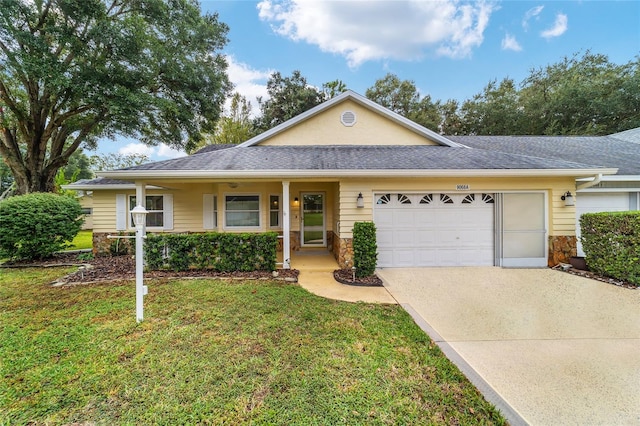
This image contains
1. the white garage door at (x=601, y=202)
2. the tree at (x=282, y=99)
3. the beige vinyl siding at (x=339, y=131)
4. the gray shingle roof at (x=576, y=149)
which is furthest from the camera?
the tree at (x=282, y=99)

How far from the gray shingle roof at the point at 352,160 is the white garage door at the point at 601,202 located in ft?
3.31

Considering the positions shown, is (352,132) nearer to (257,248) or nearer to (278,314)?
(257,248)

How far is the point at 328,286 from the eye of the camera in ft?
18.9

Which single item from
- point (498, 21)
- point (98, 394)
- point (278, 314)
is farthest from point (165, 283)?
point (498, 21)

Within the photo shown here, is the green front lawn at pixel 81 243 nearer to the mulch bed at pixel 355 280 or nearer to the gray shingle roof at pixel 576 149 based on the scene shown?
the mulch bed at pixel 355 280

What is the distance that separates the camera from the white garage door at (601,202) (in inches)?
302

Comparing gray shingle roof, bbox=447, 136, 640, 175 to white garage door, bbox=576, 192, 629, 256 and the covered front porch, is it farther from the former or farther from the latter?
the covered front porch

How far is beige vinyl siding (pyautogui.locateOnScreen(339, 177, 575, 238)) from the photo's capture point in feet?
23.1

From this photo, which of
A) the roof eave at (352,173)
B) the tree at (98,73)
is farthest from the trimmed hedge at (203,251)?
the tree at (98,73)

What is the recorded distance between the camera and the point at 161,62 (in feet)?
38.0

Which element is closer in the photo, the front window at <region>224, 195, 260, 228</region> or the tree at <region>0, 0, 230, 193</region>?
the front window at <region>224, 195, 260, 228</region>

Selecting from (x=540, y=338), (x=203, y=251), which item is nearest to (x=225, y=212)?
(x=203, y=251)

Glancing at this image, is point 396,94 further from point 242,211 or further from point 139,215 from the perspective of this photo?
point 139,215

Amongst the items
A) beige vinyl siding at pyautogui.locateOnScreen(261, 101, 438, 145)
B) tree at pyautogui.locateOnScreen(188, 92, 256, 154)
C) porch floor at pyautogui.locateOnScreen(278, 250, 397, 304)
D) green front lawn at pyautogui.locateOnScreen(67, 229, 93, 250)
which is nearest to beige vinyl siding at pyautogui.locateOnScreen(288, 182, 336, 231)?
beige vinyl siding at pyautogui.locateOnScreen(261, 101, 438, 145)
